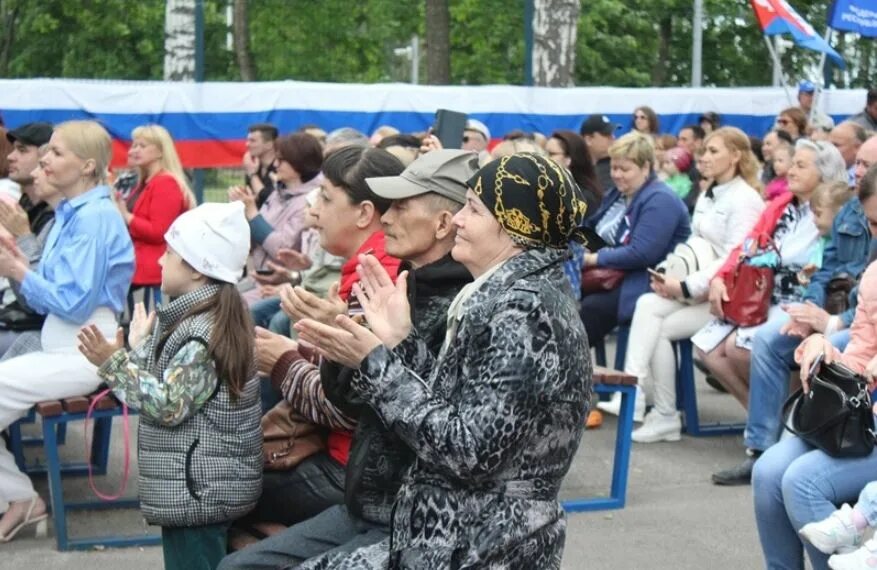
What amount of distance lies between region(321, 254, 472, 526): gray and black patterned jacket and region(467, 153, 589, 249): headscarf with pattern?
1.54 ft

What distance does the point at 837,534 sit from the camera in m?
4.93

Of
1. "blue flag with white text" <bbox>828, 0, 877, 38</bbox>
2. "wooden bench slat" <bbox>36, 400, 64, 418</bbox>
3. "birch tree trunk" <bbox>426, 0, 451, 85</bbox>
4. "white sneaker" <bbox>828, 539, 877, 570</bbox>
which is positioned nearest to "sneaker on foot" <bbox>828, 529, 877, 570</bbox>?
"white sneaker" <bbox>828, 539, 877, 570</bbox>

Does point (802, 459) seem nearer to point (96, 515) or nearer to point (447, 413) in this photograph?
point (447, 413)

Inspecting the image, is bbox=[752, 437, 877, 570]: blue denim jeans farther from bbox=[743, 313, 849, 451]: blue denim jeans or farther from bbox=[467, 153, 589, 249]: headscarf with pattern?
bbox=[743, 313, 849, 451]: blue denim jeans

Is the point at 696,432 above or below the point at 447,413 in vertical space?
below

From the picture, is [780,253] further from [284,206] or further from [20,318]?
[20,318]

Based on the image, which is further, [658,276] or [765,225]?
[658,276]

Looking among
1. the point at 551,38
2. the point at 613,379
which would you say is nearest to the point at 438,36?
the point at 551,38

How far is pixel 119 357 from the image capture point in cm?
500

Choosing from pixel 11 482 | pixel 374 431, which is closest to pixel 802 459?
pixel 374 431

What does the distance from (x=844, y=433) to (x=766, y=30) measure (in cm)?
1041

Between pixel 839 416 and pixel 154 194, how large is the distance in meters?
5.78

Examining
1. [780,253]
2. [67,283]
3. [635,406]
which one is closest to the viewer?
[67,283]

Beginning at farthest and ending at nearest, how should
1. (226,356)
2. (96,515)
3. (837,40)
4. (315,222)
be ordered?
(837,40) → (96,515) → (315,222) → (226,356)
